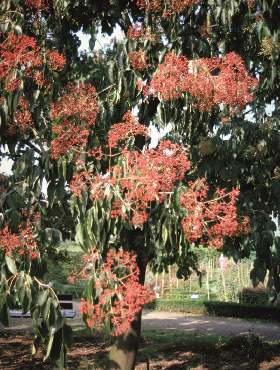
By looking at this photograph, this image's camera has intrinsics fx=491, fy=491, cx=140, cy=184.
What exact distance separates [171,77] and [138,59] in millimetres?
477

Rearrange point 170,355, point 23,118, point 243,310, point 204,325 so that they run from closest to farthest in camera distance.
→ point 23,118, point 170,355, point 204,325, point 243,310

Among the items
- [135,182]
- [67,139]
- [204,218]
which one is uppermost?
[67,139]

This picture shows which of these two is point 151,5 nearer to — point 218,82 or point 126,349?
point 218,82

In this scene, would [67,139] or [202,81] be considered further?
[202,81]

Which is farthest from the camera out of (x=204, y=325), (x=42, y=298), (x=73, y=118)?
(x=204, y=325)

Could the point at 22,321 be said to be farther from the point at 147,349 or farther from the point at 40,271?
the point at 40,271

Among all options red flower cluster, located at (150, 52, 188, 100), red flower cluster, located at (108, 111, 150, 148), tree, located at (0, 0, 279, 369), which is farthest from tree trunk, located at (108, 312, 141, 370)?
red flower cluster, located at (150, 52, 188, 100)

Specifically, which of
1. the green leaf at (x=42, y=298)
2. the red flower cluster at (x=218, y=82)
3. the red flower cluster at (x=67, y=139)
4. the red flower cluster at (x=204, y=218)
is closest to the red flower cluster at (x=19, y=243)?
the green leaf at (x=42, y=298)

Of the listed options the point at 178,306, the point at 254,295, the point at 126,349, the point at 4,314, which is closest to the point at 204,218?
the point at 4,314

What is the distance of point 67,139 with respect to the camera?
3.59 m

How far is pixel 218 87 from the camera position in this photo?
3.83 metres

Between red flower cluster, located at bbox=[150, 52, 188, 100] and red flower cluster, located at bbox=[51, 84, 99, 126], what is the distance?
53cm

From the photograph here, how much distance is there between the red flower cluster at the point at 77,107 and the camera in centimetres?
373

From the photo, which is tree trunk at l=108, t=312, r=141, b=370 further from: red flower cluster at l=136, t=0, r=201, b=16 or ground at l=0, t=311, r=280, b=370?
red flower cluster at l=136, t=0, r=201, b=16
